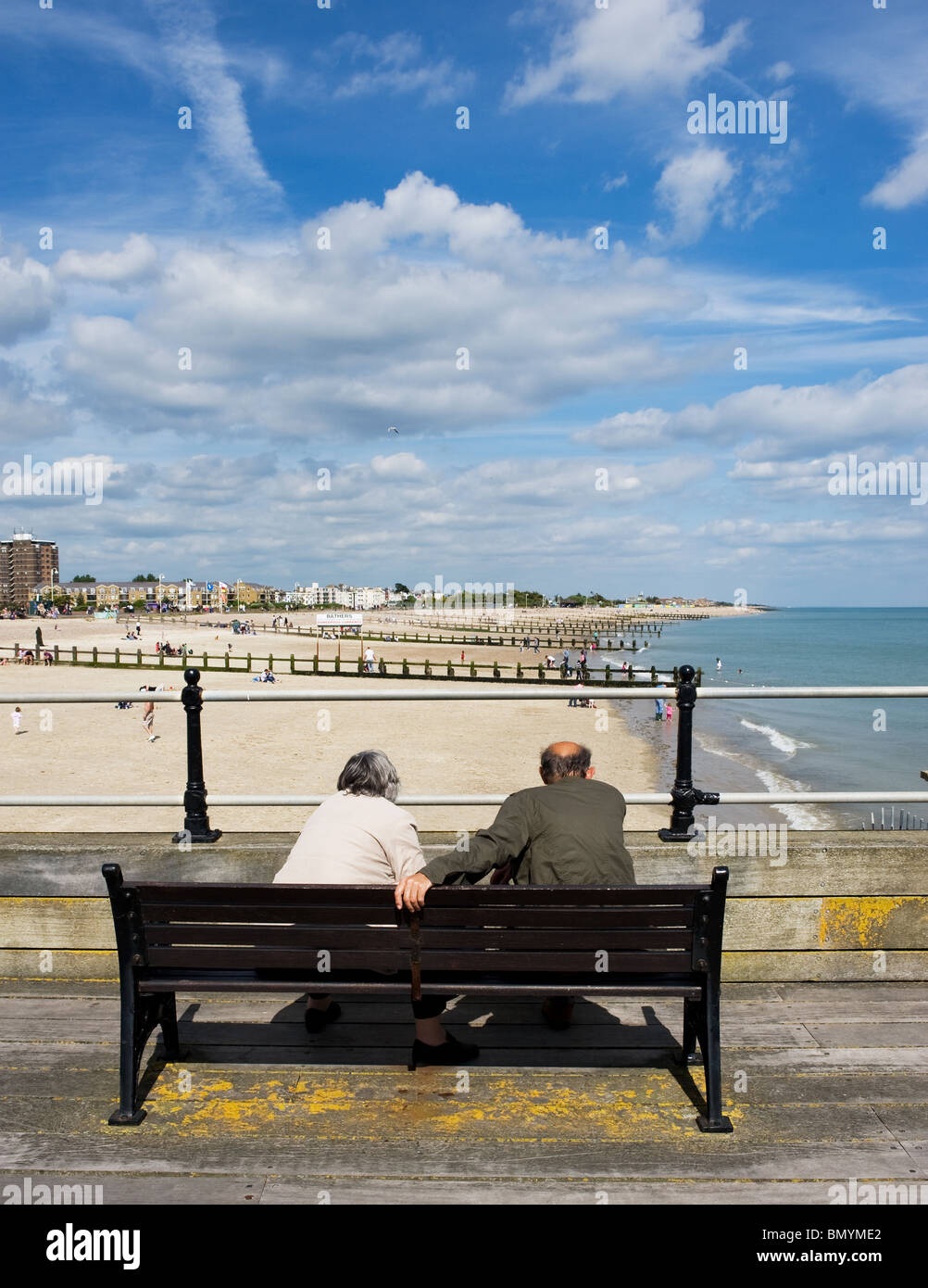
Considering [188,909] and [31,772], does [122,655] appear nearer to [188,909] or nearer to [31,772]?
[31,772]

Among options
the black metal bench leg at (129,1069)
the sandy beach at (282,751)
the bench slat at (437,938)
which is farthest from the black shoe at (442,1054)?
the sandy beach at (282,751)

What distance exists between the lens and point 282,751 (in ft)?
84.3

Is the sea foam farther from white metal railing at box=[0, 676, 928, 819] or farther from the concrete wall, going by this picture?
white metal railing at box=[0, 676, 928, 819]

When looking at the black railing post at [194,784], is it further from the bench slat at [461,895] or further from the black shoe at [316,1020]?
the bench slat at [461,895]

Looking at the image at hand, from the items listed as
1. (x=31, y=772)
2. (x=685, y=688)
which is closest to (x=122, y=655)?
(x=31, y=772)

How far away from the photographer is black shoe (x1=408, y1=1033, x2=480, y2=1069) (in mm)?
3656

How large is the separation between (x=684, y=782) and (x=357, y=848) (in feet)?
5.56

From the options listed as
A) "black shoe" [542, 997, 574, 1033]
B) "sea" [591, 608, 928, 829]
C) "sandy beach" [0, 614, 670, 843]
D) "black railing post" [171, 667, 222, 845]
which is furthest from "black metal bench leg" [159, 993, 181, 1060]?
"sandy beach" [0, 614, 670, 843]

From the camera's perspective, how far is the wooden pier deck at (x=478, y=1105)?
2930mm

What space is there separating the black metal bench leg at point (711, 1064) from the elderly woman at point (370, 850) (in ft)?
3.10
